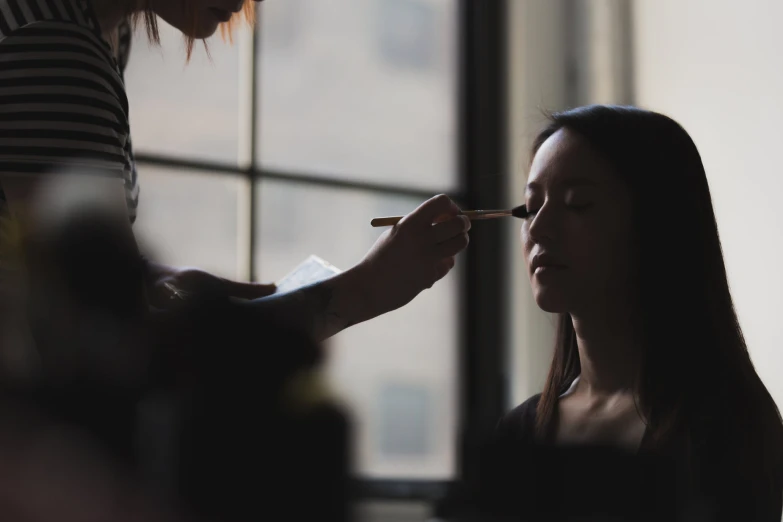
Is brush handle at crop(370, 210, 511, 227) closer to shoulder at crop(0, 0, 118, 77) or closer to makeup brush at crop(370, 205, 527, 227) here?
makeup brush at crop(370, 205, 527, 227)

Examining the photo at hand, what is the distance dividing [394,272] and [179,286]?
22 cm

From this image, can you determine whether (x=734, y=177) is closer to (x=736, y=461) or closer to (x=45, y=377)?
(x=736, y=461)

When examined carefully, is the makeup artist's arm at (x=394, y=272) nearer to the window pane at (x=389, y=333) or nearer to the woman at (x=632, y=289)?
the woman at (x=632, y=289)

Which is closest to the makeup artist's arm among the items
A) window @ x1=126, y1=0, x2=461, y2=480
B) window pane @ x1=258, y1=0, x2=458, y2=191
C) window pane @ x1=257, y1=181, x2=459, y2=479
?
window @ x1=126, y1=0, x2=461, y2=480

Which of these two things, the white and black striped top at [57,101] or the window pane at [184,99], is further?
the window pane at [184,99]

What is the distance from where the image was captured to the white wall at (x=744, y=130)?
51.3 inches

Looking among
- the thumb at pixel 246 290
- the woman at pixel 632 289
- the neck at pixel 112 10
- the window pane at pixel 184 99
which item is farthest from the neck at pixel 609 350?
the window pane at pixel 184 99

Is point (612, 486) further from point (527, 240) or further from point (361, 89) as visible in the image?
point (361, 89)

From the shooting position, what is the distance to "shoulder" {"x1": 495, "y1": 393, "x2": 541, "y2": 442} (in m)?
0.82

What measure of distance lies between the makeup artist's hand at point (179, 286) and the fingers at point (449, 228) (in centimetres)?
15

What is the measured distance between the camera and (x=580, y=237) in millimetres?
779

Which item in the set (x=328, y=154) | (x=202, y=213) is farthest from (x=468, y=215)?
(x=328, y=154)

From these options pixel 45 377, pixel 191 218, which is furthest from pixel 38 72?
pixel 191 218

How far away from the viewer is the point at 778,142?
1288 millimetres
